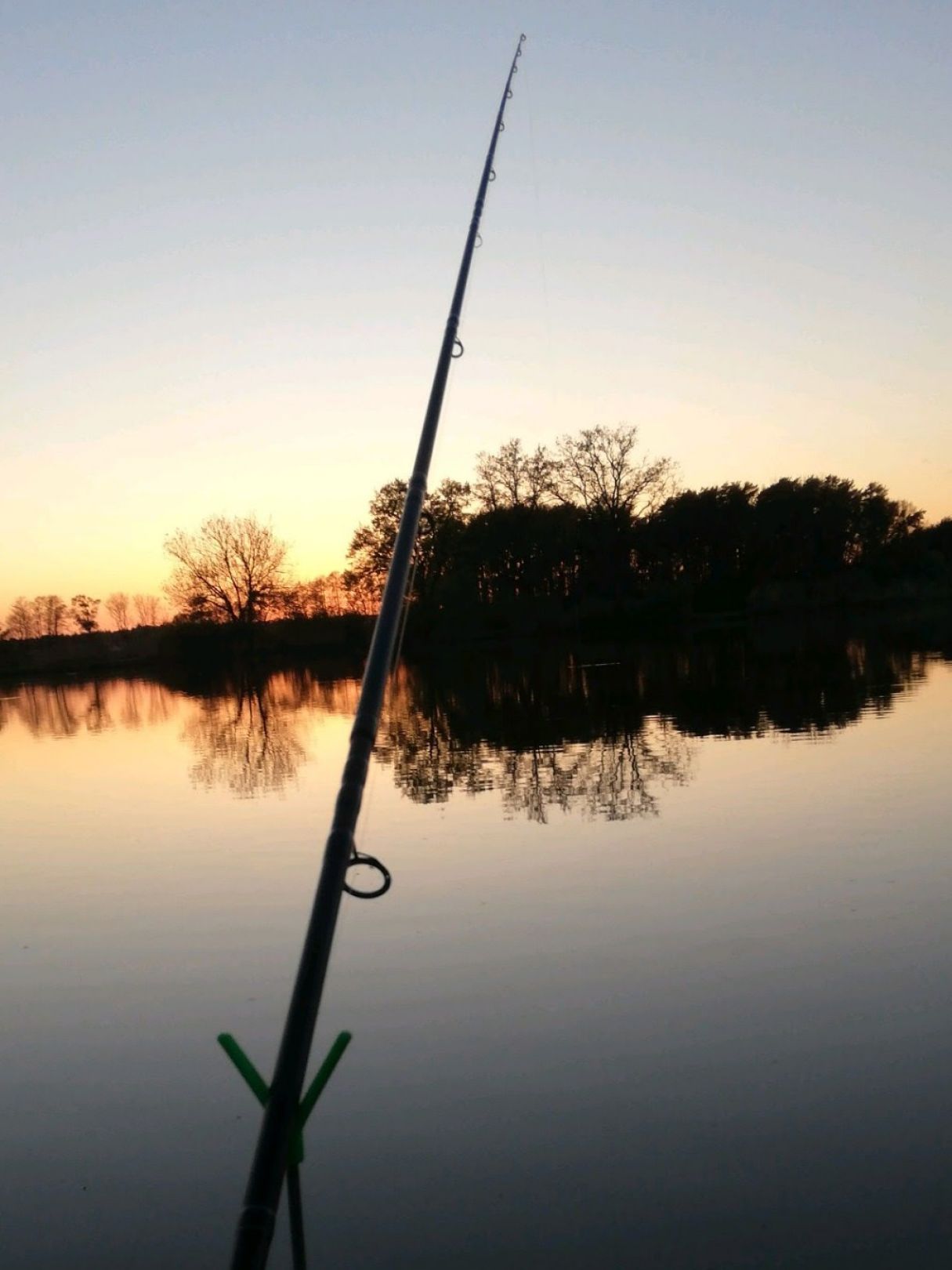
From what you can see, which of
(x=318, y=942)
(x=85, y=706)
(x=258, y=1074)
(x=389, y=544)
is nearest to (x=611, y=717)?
(x=258, y=1074)

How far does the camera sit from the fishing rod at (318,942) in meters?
2.49

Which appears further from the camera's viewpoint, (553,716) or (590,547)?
(590,547)

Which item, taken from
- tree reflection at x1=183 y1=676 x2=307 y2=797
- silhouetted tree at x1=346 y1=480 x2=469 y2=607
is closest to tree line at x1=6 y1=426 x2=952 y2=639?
silhouetted tree at x1=346 y1=480 x2=469 y2=607

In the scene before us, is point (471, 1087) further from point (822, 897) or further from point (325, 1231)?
point (822, 897)

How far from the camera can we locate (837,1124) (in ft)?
18.0

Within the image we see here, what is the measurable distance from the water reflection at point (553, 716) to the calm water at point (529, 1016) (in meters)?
0.30

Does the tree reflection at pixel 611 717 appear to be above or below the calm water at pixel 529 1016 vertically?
above

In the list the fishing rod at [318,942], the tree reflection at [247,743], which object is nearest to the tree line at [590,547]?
the tree reflection at [247,743]

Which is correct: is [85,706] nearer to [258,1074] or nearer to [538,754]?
[538,754]

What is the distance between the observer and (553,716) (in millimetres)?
24438

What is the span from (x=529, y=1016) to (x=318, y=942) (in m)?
4.83

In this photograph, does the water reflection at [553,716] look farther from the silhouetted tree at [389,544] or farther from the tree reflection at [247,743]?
the silhouetted tree at [389,544]

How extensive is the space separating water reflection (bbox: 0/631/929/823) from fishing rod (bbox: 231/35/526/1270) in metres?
10.0

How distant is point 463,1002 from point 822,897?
3.18 m
